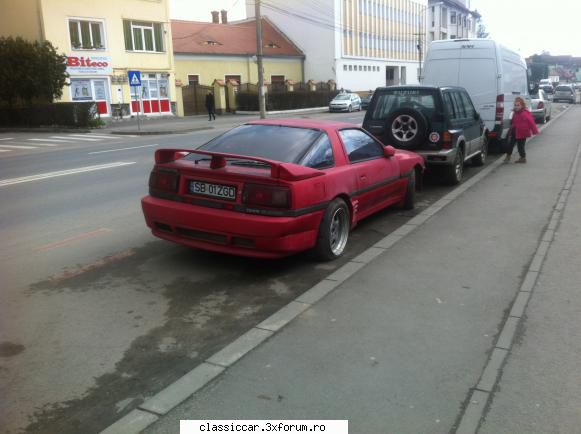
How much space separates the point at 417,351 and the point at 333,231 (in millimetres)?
2289

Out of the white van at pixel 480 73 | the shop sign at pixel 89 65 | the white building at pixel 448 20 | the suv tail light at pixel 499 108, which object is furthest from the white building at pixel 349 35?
the suv tail light at pixel 499 108

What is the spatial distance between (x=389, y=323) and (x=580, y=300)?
177cm

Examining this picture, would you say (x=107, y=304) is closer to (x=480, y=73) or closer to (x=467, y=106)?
(x=467, y=106)

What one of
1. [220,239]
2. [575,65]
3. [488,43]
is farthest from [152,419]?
[575,65]

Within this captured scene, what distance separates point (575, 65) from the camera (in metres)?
130

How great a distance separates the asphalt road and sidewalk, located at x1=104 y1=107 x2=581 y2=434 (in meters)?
0.28

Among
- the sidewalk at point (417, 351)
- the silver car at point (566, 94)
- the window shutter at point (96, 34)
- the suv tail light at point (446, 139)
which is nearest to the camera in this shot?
the sidewalk at point (417, 351)

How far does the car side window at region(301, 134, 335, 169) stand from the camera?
5867 millimetres

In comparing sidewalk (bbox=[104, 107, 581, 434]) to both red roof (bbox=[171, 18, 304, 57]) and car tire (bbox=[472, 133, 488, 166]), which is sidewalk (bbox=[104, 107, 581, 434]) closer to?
car tire (bbox=[472, 133, 488, 166])

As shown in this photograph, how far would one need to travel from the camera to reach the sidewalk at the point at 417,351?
10.6 ft

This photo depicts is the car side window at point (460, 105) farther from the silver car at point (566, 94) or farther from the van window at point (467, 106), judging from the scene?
the silver car at point (566, 94)

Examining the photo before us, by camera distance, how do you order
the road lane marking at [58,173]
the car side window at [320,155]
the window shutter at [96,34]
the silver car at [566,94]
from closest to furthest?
the car side window at [320,155] < the road lane marking at [58,173] < the window shutter at [96,34] < the silver car at [566,94]

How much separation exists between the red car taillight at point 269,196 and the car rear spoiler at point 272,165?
4.7 inches

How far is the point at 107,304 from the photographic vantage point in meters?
4.89
